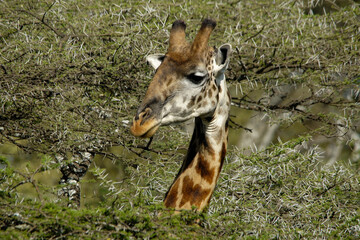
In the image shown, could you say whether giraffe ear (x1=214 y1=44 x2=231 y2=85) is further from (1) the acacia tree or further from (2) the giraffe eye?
(1) the acacia tree

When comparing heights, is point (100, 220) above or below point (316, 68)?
above

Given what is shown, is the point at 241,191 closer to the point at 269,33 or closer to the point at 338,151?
the point at 269,33

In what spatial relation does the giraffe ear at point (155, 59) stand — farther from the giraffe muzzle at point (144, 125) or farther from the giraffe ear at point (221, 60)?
the giraffe muzzle at point (144, 125)

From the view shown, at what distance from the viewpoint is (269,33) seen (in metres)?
7.38

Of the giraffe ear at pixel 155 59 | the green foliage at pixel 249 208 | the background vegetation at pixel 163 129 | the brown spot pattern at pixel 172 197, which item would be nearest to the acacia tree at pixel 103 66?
the background vegetation at pixel 163 129

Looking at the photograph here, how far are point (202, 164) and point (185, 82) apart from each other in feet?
2.28

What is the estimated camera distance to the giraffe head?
414cm

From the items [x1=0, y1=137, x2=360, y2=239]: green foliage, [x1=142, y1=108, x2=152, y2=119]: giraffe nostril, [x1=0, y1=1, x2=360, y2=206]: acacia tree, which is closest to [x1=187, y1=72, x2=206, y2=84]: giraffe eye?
[x1=142, y1=108, x2=152, y2=119]: giraffe nostril

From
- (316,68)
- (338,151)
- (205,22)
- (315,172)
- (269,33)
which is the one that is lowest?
(338,151)

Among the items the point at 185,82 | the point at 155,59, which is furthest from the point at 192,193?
the point at 155,59

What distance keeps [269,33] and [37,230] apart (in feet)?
16.8

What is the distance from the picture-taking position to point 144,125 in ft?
12.9

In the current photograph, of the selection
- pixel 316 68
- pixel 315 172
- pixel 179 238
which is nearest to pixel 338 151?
pixel 316 68

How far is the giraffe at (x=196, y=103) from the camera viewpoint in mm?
4227
